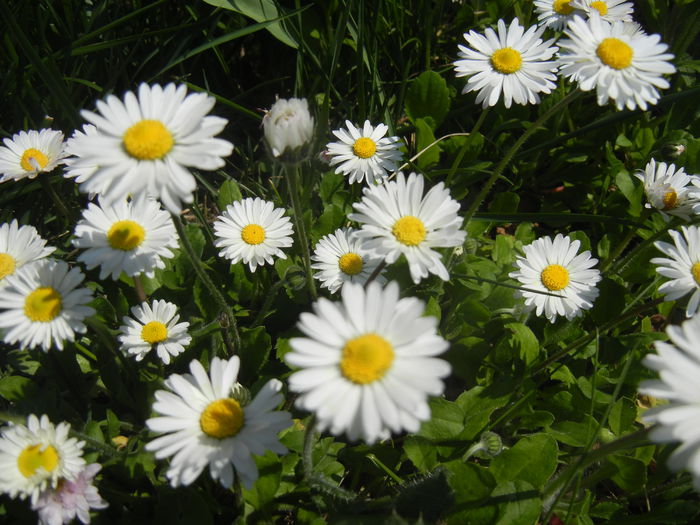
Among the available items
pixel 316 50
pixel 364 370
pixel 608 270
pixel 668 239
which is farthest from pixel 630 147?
pixel 364 370

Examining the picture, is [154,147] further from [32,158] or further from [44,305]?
[32,158]

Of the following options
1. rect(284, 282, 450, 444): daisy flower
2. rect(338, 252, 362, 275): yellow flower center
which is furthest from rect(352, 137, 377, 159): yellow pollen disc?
rect(284, 282, 450, 444): daisy flower

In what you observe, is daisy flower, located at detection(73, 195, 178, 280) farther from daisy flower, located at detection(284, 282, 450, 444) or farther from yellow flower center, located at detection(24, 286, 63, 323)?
daisy flower, located at detection(284, 282, 450, 444)

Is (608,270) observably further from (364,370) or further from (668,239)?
(364,370)

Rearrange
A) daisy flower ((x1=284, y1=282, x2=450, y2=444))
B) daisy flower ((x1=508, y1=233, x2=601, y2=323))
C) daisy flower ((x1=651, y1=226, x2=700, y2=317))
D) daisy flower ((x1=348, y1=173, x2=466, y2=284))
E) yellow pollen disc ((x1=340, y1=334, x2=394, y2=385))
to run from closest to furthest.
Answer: daisy flower ((x1=284, y1=282, x2=450, y2=444)), yellow pollen disc ((x1=340, y1=334, x2=394, y2=385)), daisy flower ((x1=348, y1=173, x2=466, y2=284)), daisy flower ((x1=651, y1=226, x2=700, y2=317)), daisy flower ((x1=508, y1=233, x2=601, y2=323))

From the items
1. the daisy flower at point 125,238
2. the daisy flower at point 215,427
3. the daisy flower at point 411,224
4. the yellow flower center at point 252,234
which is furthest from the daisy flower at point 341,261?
the daisy flower at point 215,427

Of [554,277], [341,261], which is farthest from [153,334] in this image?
[554,277]

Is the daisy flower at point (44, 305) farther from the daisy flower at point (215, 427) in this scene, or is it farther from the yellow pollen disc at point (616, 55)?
the yellow pollen disc at point (616, 55)

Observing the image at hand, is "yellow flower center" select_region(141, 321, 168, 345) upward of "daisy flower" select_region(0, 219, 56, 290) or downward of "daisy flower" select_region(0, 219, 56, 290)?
downward
